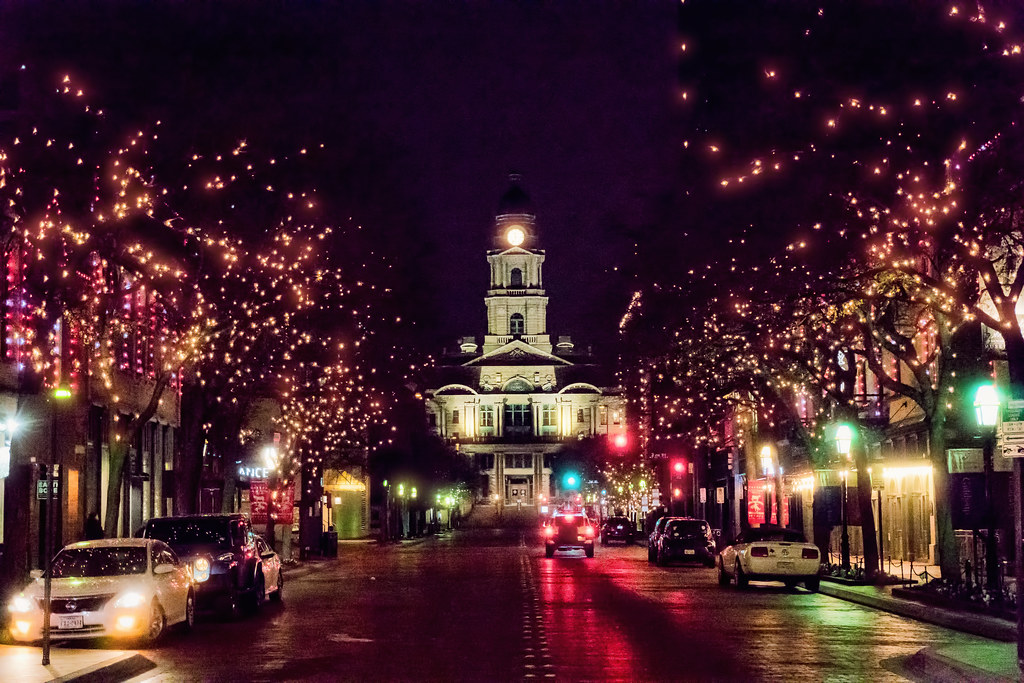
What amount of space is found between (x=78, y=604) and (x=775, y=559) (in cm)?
1850

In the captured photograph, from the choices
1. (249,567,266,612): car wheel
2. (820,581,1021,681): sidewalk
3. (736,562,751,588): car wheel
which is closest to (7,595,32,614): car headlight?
(249,567,266,612): car wheel

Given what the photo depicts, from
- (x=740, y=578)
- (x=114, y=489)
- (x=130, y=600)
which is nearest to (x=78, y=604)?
(x=130, y=600)

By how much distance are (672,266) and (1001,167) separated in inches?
416

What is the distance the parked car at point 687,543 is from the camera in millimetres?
49156

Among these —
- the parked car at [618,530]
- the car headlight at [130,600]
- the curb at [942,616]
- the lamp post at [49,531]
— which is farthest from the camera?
the parked car at [618,530]

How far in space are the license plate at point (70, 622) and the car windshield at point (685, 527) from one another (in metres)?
30.4

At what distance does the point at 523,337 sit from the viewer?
197250mm

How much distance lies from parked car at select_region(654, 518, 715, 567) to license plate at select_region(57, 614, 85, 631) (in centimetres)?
3023

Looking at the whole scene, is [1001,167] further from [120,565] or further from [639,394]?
[639,394]

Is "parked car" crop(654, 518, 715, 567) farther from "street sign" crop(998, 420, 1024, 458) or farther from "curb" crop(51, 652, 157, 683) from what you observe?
"street sign" crop(998, 420, 1024, 458)

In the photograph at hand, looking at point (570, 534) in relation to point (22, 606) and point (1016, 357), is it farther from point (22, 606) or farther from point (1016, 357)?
point (1016, 357)

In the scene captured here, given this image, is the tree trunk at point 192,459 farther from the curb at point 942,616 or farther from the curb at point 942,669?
the curb at point 942,669

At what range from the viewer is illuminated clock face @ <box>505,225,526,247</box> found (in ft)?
644

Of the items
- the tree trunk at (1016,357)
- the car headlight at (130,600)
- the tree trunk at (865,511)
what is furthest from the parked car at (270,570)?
the tree trunk at (1016,357)
